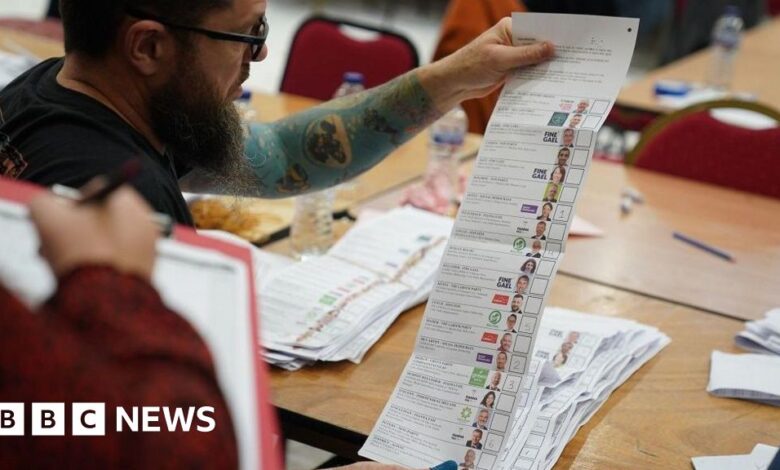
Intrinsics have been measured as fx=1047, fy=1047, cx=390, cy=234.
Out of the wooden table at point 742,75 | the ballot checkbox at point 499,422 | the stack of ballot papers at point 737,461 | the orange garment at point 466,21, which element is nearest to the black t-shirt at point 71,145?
the ballot checkbox at point 499,422

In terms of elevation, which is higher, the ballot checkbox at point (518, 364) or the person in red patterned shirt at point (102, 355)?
the person in red patterned shirt at point (102, 355)

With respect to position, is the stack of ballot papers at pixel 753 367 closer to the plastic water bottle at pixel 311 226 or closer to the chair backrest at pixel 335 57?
the plastic water bottle at pixel 311 226

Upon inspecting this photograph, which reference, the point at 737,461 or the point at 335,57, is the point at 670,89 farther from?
the point at 737,461

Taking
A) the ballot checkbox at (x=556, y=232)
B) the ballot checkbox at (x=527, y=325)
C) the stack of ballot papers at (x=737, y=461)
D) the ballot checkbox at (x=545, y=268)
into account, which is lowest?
the stack of ballot papers at (x=737, y=461)

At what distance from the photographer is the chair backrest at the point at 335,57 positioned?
3.28 m

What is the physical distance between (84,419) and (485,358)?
801 millimetres

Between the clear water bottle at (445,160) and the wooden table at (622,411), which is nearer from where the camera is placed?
the wooden table at (622,411)

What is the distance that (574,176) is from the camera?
1369 mm

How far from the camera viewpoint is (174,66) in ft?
4.46

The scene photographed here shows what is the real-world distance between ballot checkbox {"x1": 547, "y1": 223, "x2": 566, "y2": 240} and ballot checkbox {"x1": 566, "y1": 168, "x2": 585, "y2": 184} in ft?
0.20

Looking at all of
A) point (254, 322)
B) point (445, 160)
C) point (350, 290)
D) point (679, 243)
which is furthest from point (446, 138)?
point (254, 322)

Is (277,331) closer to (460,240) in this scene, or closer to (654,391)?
(460,240)

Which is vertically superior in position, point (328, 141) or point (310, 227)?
point (328, 141)

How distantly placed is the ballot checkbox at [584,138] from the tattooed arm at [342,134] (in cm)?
41
